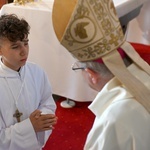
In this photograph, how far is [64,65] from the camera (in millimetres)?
2123

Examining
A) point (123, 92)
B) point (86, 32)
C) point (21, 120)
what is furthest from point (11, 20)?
point (123, 92)

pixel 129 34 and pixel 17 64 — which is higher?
pixel 17 64

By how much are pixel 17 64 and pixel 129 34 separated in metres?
1.98

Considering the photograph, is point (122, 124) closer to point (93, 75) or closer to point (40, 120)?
point (93, 75)

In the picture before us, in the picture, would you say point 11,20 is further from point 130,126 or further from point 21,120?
point 130,126

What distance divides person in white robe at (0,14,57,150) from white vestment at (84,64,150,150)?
0.56 meters

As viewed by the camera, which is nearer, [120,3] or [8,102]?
[8,102]

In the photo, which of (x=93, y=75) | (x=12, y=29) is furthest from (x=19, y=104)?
(x=93, y=75)

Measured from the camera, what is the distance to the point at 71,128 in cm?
211

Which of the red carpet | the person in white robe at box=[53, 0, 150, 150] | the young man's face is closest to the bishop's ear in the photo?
the person in white robe at box=[53, 0, 150, 150]

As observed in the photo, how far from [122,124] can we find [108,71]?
159mm

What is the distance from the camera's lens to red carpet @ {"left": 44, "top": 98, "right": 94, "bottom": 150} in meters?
1.92

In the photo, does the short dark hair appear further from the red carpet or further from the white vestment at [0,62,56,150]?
the red carpet

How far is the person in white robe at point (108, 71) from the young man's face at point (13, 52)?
1.54ft
